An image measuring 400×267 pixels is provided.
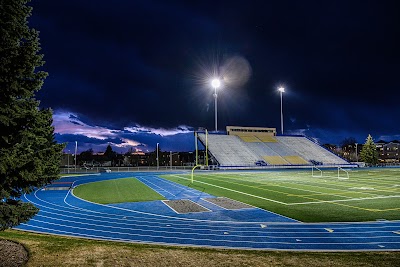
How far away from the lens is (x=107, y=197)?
79.0ft

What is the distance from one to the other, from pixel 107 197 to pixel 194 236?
13.8 metres

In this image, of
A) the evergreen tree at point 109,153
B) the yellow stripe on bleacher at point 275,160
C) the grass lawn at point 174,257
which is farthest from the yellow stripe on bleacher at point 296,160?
the evergreen tree at point 109,153

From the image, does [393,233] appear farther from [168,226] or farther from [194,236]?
Result: [168,226]

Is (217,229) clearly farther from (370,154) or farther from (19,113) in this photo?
(370,154)

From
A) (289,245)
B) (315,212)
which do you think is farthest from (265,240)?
(315,212)

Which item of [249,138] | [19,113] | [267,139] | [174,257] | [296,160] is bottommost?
[174,257]

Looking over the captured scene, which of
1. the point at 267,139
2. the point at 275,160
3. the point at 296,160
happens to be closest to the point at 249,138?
the point at 267,139

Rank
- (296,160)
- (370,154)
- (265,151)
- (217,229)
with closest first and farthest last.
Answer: (217,229) < (296,160) < (265,151) < (370,154)

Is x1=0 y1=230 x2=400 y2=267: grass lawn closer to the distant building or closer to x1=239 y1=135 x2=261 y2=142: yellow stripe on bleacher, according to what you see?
x1=239 y1=135 x2=261 y2=142: yellow stripe on bleacher

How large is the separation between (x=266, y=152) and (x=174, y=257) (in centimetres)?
6988

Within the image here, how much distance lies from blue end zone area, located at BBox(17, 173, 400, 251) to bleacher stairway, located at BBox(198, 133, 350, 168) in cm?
4735

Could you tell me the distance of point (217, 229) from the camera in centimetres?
1321

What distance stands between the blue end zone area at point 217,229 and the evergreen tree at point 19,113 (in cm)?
477

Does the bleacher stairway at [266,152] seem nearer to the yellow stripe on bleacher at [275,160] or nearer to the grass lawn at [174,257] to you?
the yellow stripe on bleacher at [275,160]
